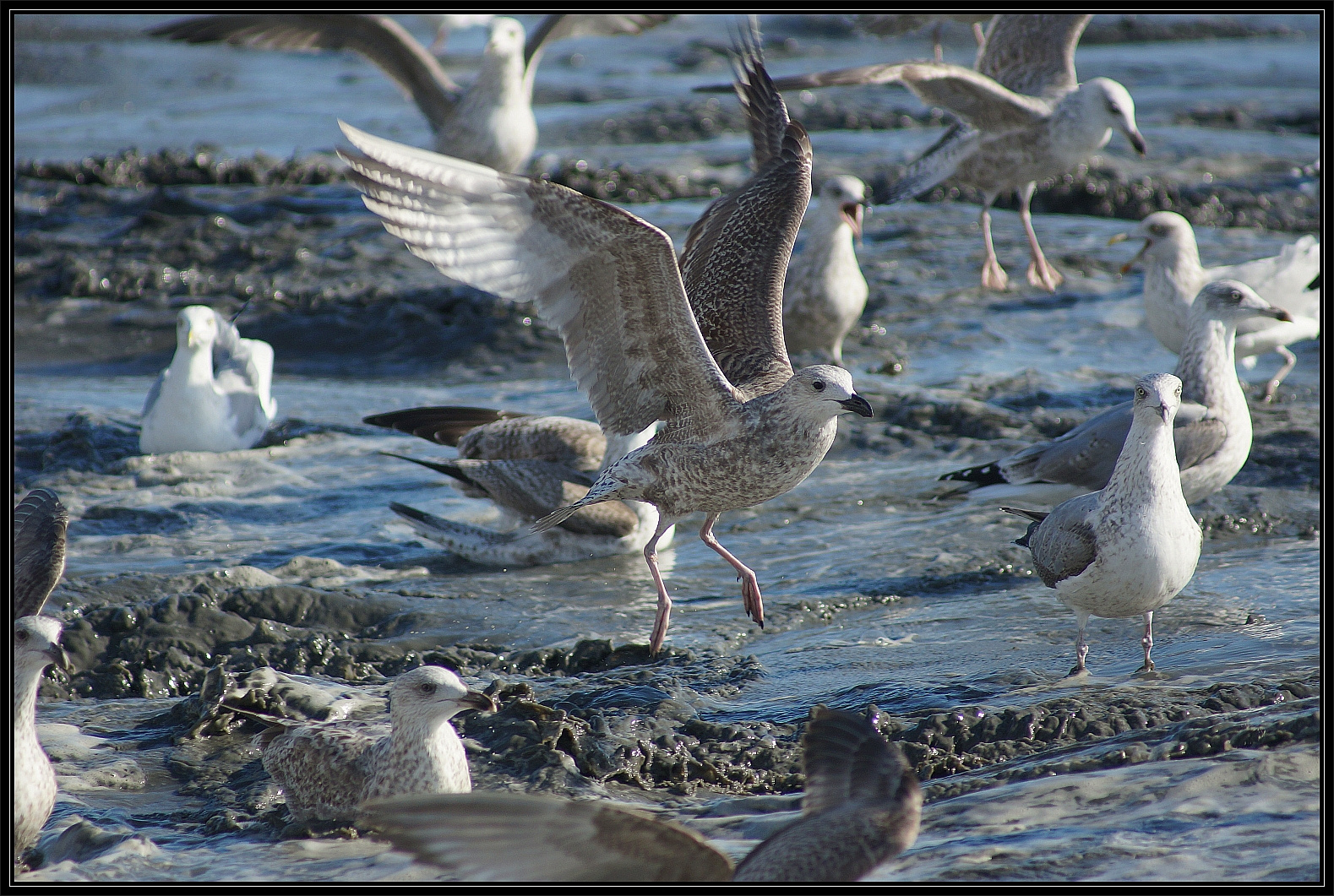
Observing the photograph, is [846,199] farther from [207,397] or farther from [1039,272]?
[207,397]

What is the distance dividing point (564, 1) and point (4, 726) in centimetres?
1126

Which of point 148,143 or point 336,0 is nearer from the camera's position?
point 336,0

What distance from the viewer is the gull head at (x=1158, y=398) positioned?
4613 mm

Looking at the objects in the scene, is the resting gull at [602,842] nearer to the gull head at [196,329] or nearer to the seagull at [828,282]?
the gull head at [196,329]

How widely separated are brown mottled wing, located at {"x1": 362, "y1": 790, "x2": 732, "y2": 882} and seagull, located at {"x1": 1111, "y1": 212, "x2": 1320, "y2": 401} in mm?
6246

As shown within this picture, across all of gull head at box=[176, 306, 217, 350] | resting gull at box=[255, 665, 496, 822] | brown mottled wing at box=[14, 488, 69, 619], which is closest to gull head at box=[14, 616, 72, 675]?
brown mottled wing at box=[14, 488, 69, 619]

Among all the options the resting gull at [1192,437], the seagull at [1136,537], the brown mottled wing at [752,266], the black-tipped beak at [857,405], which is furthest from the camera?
the brown mottled wing at [752,266]

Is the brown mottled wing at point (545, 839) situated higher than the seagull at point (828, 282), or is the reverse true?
the seagull at point (828, 282)

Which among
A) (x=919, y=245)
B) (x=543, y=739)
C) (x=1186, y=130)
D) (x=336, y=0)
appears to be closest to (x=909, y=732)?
(x=543, y=739)

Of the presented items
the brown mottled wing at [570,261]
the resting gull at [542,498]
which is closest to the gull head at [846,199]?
the resting gull at [542,498]

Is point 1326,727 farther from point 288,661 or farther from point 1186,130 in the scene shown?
point 1186,130

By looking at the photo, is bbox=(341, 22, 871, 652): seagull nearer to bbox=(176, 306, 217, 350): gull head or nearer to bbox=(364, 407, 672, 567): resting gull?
bbox=(364, 407, 672, 567): resting gull

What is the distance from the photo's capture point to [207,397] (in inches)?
314

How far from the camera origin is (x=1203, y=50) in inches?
883
